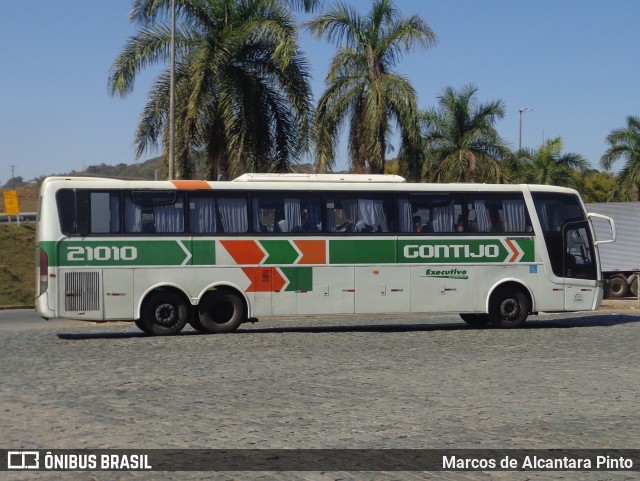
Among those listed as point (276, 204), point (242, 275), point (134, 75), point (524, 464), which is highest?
point (134, 75)

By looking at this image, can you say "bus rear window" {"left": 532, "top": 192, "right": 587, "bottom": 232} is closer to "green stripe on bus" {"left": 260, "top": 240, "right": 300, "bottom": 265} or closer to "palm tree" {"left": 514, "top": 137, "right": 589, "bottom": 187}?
"green stripe on bus" {"left": 260, "top": 240, "right": 300, "bottom": 265}

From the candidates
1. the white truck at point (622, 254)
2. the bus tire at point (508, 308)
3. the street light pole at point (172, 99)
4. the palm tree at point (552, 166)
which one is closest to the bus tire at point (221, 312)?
the bus tire at point (508, 308)

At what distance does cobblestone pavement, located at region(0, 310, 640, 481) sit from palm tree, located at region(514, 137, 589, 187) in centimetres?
3716

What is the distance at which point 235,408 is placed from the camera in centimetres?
1126

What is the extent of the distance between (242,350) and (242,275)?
397 cm

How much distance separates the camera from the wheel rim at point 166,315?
2123 centimetres

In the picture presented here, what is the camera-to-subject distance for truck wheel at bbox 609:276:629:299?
131ft

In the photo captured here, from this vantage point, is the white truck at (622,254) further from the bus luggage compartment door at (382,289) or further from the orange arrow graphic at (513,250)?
the bus luggage compartment door at (382,289)

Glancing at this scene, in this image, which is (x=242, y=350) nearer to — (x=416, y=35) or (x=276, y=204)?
(x=276, y=204)

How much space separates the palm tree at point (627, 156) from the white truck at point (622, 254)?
17872 millimetres

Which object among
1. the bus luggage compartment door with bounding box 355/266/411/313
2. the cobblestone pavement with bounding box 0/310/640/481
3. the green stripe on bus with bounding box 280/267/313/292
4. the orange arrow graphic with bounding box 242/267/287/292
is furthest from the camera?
the bus luggage compartment door with bounding box 355/266/411/313

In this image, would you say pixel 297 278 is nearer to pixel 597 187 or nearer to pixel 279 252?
pixel 279 252

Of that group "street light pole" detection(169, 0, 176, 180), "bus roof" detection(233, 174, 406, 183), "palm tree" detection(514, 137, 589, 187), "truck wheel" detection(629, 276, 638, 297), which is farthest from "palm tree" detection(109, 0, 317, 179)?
"palm tree" detection(514, 137, 589, 187)

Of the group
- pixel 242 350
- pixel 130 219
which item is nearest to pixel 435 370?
pixel 242 350
